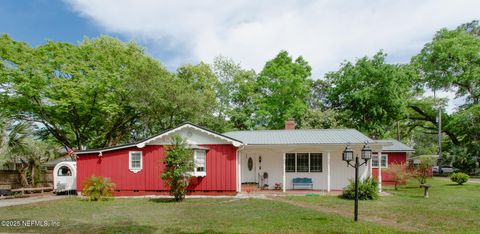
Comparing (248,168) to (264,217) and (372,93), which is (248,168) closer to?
(264,217)

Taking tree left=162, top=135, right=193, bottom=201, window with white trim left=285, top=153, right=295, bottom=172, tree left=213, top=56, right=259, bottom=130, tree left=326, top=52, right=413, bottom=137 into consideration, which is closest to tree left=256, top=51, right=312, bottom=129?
tree left=213, top=56, right=259, bottom=130

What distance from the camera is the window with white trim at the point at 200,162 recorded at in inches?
659

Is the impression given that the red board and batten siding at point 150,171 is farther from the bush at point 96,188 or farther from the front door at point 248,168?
the front door at point 248,168

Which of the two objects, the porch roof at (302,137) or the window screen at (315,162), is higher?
the porch roof at (302,137)

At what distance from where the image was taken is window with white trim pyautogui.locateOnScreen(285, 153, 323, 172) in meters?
18.7

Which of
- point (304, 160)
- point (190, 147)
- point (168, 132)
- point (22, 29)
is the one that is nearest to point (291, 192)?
point (304, 160)

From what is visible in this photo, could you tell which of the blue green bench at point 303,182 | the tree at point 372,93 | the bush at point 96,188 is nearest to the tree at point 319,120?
the tree at point 372,93

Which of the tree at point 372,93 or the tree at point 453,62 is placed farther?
the tree at point 453,62

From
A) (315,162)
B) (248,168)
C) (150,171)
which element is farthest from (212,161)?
(315,162)

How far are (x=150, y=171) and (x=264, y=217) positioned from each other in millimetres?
9052

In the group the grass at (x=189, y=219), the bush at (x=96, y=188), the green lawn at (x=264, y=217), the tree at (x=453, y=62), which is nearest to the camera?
the grass at (x=189, y=219)

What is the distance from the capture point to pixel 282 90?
1342 inches

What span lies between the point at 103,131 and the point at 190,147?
16450mm

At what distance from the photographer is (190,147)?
16125mm
